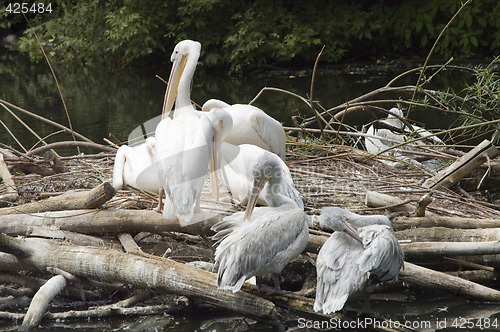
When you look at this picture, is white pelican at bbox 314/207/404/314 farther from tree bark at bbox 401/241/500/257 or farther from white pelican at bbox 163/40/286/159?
white pelican at bbox 163/40/286/159

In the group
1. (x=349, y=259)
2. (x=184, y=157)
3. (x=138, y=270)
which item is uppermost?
(x=184, y=157)

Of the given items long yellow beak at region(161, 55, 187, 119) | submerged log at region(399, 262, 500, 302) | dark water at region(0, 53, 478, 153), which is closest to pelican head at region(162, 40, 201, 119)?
long yellow beak at region(161, 55, 187, 119)

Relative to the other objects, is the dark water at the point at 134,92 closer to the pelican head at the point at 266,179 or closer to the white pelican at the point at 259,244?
the pelican head at the point at 266,179

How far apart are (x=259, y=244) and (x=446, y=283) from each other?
1.12 m

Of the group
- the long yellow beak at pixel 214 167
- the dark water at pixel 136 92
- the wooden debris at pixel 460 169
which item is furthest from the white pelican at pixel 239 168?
the dark water at pixel 136 92

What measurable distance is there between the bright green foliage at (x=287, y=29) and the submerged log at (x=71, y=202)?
11216 mm

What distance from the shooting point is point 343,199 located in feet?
16.0

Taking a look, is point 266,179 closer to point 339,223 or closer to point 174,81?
point 339,223

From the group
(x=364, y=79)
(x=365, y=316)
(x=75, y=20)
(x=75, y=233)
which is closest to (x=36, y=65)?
(x=75, y=20)

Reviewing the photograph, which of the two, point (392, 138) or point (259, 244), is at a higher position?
point (259, 244)

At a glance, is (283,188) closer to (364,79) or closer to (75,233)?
(75,233)

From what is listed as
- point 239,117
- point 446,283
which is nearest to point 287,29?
point 239,117

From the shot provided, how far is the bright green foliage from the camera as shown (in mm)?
15891

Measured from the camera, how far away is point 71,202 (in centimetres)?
451
